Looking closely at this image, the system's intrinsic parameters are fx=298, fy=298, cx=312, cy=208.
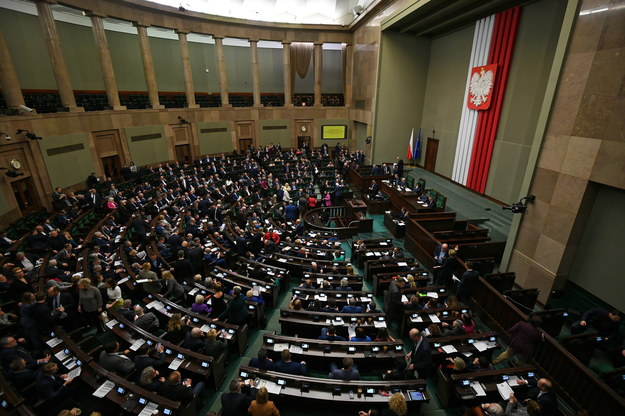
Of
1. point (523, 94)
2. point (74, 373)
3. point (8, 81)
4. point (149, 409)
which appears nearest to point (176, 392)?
point (149, 409)

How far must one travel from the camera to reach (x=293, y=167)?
20.0 metres

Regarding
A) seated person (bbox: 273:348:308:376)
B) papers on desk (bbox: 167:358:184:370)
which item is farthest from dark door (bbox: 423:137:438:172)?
papers on desk (bbox: 167:358:184:370)

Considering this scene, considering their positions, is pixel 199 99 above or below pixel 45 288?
above

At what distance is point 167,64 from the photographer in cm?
2306

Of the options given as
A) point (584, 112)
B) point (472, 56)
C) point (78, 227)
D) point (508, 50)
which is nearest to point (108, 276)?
point (78, 227)

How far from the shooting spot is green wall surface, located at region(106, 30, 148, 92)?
20.0 metres

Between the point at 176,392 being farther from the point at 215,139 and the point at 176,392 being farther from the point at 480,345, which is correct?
the point at 215,139

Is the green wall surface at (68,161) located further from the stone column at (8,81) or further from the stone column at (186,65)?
the stone column at (186,65)

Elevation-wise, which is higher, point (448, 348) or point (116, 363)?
point (116, 363)

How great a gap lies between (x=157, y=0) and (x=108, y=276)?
18.2 metres

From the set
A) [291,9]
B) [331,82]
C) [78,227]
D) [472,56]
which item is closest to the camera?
[78,227]

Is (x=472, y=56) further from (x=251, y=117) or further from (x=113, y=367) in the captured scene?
(x=113, y=367)

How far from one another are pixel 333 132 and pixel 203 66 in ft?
40.2

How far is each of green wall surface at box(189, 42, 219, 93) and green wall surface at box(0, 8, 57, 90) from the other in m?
9.96
